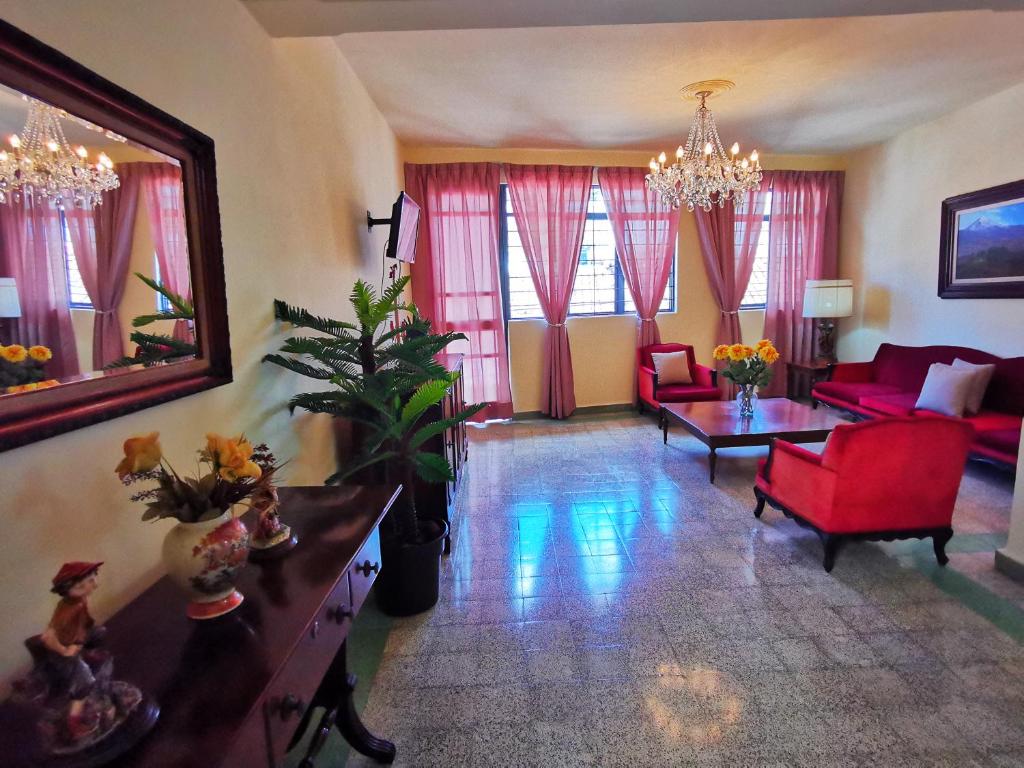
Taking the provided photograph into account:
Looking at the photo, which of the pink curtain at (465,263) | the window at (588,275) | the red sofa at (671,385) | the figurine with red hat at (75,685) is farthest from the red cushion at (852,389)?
the figurine with red hat at (75,685)

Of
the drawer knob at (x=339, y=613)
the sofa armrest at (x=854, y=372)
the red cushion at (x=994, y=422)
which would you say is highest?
the sofa armrest at (x=854, y=372)

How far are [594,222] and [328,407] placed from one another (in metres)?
4.66

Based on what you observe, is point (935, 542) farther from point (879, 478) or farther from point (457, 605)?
point (457, 605)

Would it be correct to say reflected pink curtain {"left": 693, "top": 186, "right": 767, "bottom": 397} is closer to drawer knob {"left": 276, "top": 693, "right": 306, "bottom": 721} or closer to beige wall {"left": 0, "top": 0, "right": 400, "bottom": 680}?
beige wall {"left": 0, "top": 0, "right": 400, "bottom": 680}

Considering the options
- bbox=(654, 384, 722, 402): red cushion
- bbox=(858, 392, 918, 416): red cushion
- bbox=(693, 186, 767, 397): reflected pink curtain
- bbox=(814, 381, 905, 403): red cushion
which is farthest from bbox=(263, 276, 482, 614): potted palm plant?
bbox=(693, 186, 767, 397): reflected pink curtain

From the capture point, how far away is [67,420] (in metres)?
1.08

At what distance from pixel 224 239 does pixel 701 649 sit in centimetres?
242

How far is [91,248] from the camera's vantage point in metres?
1.19

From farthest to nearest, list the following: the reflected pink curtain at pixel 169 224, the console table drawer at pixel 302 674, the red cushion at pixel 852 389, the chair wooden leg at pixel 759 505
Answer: the red cushion at pixel 852 389
the chair wooden leg at pixel 759 505
the reflected pink curtain at pixel 169 224
the console table drawer at pixel 302 674

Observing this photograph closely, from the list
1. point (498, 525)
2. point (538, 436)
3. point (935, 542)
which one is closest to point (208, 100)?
point (498, 525)

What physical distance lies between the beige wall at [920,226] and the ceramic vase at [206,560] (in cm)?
573

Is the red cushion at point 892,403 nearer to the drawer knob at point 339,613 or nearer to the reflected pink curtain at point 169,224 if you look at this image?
the drawer knob at point 339,613

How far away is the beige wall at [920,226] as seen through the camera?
438 cm

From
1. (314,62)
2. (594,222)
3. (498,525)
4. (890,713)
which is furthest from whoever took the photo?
(594,222)
